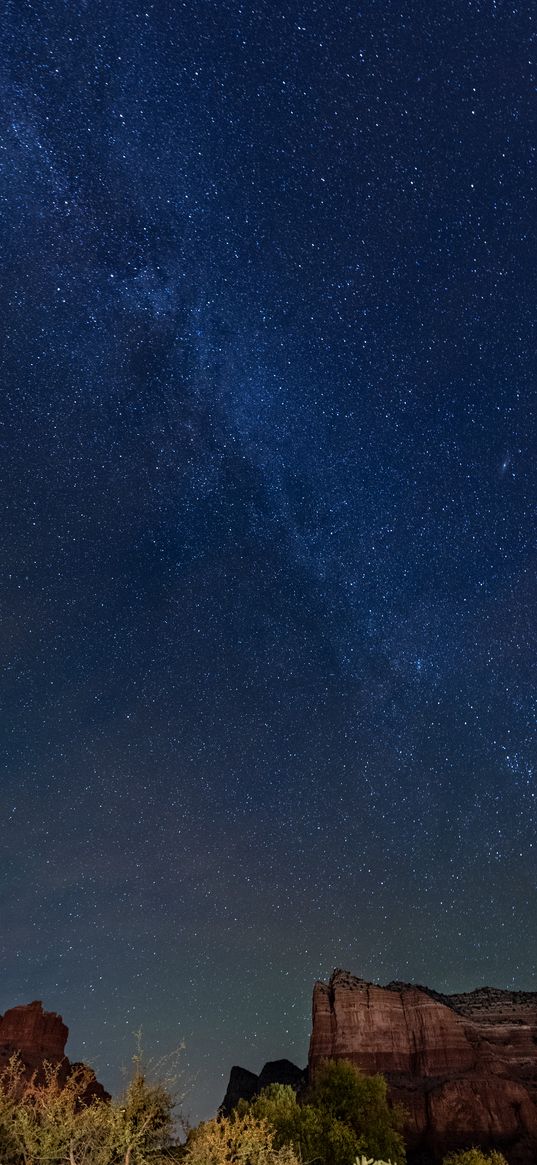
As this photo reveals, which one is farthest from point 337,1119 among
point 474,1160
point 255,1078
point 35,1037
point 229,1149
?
point 255,1078

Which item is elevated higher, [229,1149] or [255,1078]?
[229,1149]

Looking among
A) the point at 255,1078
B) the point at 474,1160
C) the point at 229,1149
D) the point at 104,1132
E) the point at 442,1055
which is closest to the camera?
the point at 229,1149

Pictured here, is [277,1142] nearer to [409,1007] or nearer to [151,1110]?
[151,1110]

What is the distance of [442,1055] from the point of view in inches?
3093

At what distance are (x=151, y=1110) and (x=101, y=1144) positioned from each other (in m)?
2.23

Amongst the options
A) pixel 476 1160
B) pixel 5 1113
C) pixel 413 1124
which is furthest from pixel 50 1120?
pixel 413 1124

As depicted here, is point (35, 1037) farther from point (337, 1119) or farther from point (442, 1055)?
point (337, 1119)

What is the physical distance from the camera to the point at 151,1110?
24.5 meters

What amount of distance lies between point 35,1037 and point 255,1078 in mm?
65674

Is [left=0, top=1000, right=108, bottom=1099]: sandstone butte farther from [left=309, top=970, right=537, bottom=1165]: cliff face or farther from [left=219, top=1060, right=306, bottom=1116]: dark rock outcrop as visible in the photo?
[left=219, top=1060, right=306, bottom=1116]: dark rock outcrop

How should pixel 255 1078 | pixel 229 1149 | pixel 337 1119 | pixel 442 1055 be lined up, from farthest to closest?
pixel 255 1078 → pixel 442 1055 → pixel 337 1119 → pixel 229 1149

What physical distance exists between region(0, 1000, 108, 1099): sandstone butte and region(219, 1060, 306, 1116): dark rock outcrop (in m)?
49.6

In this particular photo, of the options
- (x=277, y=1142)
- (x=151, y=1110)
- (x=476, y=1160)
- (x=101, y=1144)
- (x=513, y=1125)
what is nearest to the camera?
(x=101, y=1144)

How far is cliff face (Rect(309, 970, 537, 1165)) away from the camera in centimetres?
6850
